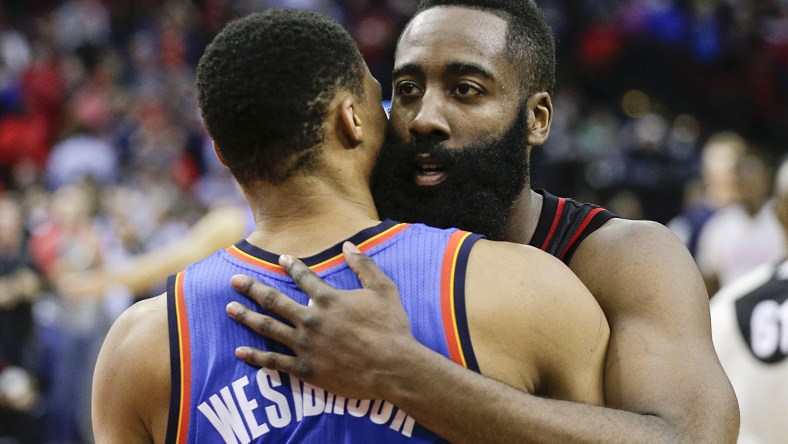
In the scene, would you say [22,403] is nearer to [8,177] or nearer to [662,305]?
[8,177]

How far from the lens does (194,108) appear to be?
14.5 m

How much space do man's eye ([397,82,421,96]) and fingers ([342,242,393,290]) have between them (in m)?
0.85

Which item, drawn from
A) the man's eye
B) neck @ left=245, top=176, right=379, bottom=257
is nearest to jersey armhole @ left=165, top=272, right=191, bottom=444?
neck @ left=245, top=176, right=379, bottom=257

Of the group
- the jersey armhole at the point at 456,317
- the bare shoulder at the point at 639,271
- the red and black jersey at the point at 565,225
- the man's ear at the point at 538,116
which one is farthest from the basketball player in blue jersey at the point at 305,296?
the man's ear at the point at 538,116

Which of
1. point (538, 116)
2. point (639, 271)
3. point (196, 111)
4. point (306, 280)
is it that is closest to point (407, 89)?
point (538, 116)

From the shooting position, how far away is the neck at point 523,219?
3.09 m

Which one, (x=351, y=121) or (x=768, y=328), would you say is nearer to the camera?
(x=351, y=121)

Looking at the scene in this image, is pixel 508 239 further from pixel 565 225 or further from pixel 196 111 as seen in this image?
pixel 196 111

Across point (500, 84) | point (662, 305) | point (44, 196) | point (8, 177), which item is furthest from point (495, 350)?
point (8, 177)

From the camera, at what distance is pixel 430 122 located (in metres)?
2.90

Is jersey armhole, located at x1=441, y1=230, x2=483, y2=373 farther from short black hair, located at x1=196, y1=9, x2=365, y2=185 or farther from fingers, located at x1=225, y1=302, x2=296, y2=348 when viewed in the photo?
short black hair, located at x1=196, y1=9, x2=365, y2=185

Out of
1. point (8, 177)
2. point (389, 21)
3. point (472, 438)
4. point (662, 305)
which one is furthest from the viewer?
point (389, 21)

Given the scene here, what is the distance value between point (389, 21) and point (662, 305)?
1304 centimetres

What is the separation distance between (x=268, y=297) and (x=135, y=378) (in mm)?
358
